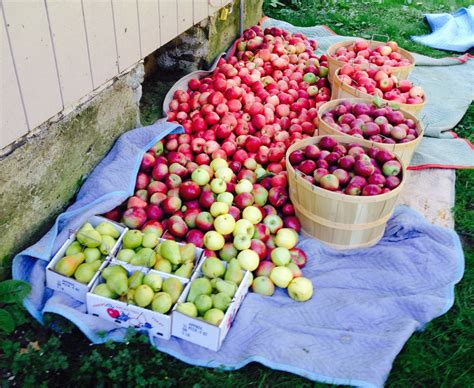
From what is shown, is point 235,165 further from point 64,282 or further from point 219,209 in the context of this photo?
point 64,282

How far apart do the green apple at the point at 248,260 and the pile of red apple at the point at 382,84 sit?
1877 millimetres

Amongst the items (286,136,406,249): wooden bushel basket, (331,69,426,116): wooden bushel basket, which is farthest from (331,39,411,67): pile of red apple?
(286,136,406,249): wooden bushel basket

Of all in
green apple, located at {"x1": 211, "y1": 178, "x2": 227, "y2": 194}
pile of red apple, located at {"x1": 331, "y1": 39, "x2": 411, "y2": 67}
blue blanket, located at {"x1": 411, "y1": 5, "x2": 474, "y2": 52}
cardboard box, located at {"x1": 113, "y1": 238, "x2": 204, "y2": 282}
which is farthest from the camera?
blue blanket, located at {"x1": 411, "y1": 5, "x2": 474, "y2": 52}

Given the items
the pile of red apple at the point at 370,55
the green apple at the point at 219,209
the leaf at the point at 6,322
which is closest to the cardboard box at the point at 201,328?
the green apple at the point at 219,209

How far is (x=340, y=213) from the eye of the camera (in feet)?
9.32

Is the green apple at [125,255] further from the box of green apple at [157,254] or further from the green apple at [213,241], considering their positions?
the green apple at [213,241]

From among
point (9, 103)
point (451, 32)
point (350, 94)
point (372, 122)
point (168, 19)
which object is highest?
point (9, 103)

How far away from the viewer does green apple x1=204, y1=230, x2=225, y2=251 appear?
2812 mm

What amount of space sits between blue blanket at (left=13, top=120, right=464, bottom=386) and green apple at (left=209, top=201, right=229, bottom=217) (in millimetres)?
516

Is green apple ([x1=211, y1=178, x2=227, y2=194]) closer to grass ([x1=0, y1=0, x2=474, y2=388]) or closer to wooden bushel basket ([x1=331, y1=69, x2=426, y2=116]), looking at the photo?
grass ([x1=0, y1=0, x2=474, y2=388])

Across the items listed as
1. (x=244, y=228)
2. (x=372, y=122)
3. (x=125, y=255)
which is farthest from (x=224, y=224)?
(x=372, y=122)

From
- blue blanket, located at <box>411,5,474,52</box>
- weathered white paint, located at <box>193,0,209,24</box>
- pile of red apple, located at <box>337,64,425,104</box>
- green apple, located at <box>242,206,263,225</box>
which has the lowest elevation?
blue blanket, located at <box>411,5,474,52</box>

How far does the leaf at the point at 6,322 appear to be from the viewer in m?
2.30

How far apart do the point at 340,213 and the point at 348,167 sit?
337mm
